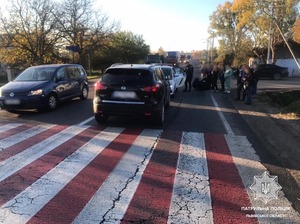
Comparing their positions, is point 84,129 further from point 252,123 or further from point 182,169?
point 252,123

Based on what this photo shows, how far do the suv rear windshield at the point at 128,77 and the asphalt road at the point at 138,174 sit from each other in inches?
49.2

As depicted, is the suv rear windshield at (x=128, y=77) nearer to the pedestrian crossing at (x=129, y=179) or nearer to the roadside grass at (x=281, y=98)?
the pedestrian crossing at (x=129, y=179)

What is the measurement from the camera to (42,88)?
11391mm

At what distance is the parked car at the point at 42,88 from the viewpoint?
36.0 ft

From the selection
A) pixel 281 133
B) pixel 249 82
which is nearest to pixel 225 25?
pixel 249 82

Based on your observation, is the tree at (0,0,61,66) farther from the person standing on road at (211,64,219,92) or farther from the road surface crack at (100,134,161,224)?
the road surface crack at (100,134,161,224)

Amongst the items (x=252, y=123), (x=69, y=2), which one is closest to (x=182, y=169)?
(x=252, y=123)

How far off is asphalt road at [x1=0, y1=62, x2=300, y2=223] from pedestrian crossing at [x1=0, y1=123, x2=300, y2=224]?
0.04 feet

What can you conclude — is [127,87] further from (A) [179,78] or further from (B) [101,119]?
(A) [179,78]

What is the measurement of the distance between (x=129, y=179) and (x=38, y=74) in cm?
825

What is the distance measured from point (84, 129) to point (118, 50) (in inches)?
2023

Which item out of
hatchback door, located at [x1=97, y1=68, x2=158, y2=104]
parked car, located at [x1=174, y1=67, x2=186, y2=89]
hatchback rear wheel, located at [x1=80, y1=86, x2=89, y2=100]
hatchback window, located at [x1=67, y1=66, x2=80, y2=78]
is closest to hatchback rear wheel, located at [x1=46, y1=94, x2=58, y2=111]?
hatchback window, located at [x1=67, y1=66, x2=80, y2=78]

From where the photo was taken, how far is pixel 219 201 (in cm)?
463

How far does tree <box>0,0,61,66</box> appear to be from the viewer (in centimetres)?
3678
